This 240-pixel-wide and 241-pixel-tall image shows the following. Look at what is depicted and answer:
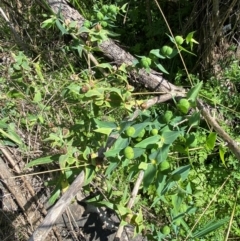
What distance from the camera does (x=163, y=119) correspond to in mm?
1478

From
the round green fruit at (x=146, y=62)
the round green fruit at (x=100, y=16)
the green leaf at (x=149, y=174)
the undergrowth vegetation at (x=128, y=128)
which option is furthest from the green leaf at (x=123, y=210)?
the round green fruit at (x=100, y=16)

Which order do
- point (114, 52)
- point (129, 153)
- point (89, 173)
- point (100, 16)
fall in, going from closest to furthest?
point (129, 153) → point (89, 173) → point (100, 16) → point (114, 52)

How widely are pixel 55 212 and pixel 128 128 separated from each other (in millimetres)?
378

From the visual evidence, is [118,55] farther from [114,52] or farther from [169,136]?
[169,136]

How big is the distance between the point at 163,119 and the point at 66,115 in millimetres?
1087

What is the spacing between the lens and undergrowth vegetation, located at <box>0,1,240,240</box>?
144 centimetres

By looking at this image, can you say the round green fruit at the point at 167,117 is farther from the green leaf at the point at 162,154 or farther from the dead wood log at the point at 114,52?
the dead wood log at the point at 114,52

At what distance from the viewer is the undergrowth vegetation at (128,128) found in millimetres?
1444

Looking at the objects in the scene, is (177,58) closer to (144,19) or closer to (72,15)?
(144,19)

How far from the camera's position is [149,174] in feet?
4.45

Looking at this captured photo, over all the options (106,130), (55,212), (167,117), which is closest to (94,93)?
(106,130)

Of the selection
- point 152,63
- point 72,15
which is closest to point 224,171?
point 152,63

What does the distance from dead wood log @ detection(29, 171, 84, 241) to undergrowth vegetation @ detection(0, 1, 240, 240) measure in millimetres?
42

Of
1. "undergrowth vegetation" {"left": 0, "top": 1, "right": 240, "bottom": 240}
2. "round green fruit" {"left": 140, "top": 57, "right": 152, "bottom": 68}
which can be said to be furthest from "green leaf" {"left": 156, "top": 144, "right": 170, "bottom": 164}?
"round green fruit" {"left": 140, "top": 57, "right": 152, "bottom": 68}
